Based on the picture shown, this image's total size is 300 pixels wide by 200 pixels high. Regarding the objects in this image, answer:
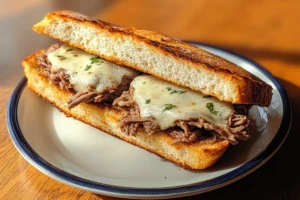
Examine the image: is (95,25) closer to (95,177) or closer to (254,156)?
(95,177)

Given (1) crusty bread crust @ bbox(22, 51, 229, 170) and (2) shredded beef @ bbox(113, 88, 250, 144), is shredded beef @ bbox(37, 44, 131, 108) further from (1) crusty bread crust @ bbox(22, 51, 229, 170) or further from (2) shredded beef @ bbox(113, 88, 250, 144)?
(2) shredded beef @ bbox(113, 88, 250, 144)

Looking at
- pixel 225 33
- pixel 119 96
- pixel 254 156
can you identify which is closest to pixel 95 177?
pixel 119 96

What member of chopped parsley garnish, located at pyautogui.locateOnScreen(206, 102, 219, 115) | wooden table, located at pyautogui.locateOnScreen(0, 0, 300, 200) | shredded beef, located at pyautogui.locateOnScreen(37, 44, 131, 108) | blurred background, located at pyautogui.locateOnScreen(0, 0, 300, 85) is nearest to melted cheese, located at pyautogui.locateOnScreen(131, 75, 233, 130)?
chopped parsley garnish, located at pyautogui.locateOnScreen(206, 102, 219, 115)

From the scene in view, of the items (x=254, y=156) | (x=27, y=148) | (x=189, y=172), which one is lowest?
(x=27, y=148)

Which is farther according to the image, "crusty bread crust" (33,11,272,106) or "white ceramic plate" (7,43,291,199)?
"crusty bread crust" (33,11,272,106)

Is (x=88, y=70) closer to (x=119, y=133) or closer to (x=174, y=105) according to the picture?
(x=119, y=133)

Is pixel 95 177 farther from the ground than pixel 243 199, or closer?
closer

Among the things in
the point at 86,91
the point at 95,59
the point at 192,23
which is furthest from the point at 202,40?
the point at 86,91
